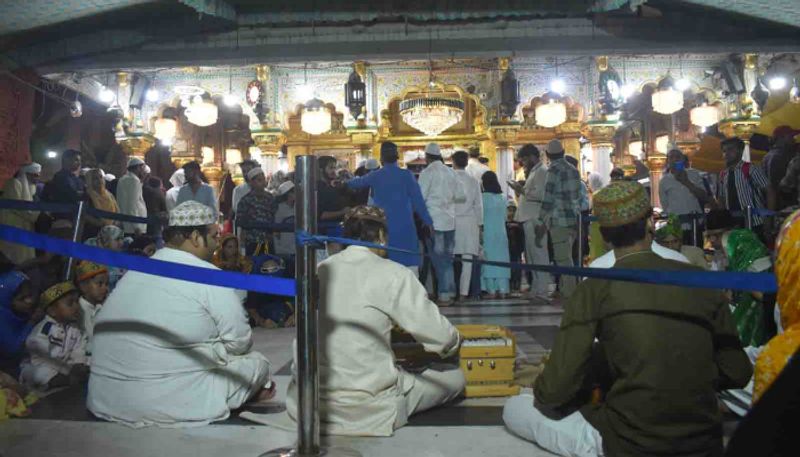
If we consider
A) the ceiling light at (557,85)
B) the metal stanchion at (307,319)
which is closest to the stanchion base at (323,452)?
the metal stanchion at (307,319)

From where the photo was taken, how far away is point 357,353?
2.80 meters

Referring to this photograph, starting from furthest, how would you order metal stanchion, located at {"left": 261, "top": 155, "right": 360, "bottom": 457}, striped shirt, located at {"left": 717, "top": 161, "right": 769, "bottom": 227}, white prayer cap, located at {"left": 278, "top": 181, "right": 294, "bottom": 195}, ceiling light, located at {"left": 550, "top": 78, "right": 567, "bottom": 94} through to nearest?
ceiling light, located at {"left": 550, "top": 78, "right": 567, "bottom": 94}, white prayer cap, located at {"left": 278, "top": 181, "right": 294, "bottom": 195}, striped shirt, located at {"left": 717, "top": 161, "right": 769, "bottom": 227}, metal stanchion, located at {"left": 261, "top": 155, "right": 360, "bottom": 457}

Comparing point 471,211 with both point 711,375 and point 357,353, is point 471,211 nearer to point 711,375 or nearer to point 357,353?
point 357,353

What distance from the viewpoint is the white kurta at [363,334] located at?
9.20ft

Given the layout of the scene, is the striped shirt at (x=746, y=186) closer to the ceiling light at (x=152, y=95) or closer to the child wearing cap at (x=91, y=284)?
the child wearing cap at (x=91, y=284)

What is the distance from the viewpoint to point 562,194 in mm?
6660

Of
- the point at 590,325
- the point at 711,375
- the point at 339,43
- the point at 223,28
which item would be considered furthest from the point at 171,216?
the point at 339,43

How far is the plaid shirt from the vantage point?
6609mm

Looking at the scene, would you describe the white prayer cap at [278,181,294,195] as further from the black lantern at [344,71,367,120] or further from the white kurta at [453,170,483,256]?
the black lantern at [344,71,367,120]

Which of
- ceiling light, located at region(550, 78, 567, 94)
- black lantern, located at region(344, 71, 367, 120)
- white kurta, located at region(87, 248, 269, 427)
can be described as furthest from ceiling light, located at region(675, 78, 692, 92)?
white kurta, located at region(87, 248, 269, 427)

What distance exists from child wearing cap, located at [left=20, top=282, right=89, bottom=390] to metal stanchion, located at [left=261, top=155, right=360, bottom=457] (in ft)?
6.13

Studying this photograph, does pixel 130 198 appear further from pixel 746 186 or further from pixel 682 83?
pixel 682 83

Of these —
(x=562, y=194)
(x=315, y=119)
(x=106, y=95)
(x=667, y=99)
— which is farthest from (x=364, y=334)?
(x=106, y=95)

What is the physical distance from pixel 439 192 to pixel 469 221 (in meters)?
0.60
